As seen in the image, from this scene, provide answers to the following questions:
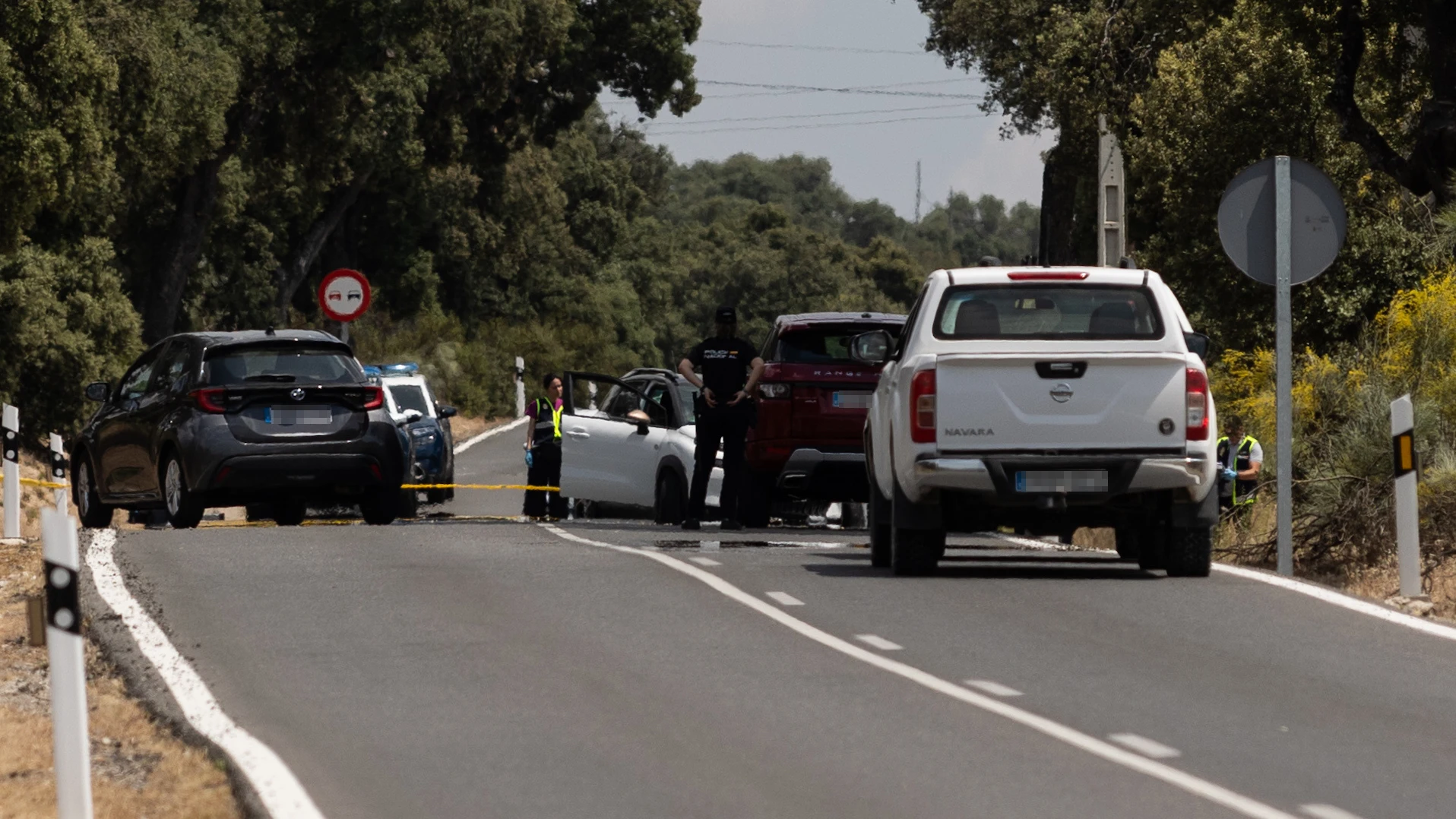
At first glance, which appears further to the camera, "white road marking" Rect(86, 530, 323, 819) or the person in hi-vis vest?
the person in hi-vis vest

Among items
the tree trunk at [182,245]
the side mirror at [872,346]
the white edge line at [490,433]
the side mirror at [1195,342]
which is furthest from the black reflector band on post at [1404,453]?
the tree trunk at [182,245]

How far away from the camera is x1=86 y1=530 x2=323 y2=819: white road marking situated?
7.67 m

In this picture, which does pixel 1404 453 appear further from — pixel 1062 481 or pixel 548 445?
pixel 548 445

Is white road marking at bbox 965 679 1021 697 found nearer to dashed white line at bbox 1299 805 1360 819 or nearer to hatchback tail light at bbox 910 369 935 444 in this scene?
dashed white line at bbox 1299 805 1360 819

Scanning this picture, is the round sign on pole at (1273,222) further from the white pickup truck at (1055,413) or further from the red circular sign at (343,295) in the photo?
the red circular sign at (343,295)

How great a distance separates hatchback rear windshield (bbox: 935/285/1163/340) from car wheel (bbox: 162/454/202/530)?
293 inches

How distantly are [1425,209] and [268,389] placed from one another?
580 inches

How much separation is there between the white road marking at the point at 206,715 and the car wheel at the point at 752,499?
7111 mm

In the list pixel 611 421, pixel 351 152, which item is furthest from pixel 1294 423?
pixel 351 152

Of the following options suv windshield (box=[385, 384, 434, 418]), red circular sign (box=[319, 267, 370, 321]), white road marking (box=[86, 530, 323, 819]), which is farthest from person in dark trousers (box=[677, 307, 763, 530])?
suv windshield (box=[385, 384, 434, 418])

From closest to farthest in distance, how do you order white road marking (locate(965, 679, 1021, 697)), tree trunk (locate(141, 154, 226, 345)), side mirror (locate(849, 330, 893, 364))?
white road marking (locate(965, 679, 1021, 697))
side mirror (locate(849, 330, 893, 364))
tree trunk (locate(141, 154, 226, 345))

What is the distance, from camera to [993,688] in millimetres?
9992

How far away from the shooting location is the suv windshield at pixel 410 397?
104 feet

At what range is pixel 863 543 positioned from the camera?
18.7m
